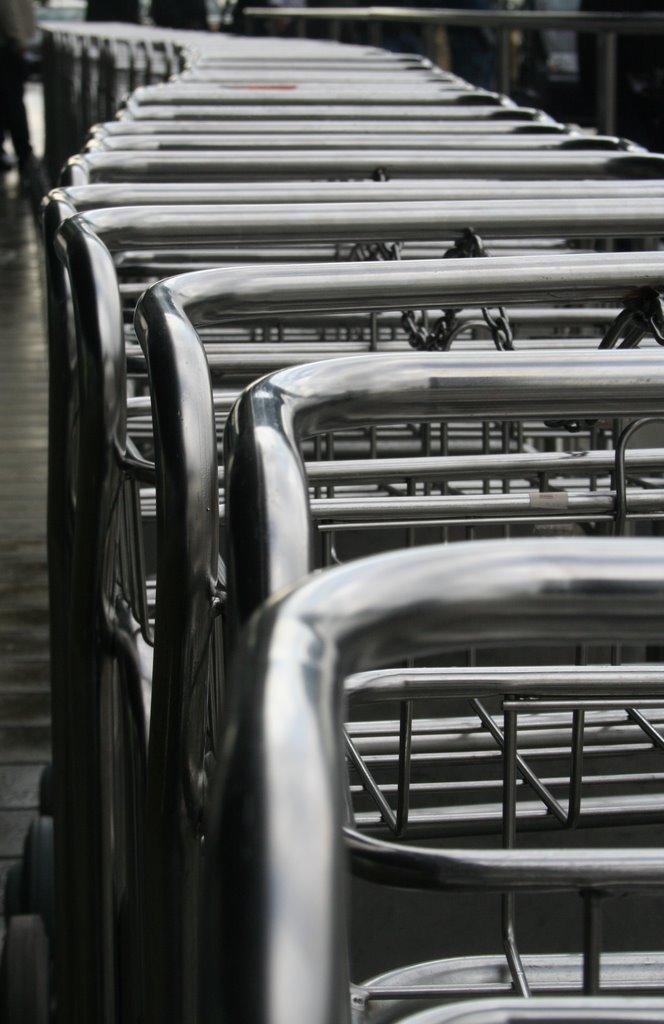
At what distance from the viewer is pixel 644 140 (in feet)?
15.6

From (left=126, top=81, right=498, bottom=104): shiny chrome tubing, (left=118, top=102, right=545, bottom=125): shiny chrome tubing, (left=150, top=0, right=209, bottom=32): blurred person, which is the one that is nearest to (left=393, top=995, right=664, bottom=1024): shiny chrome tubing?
(left=118, top=102, right=545, bottom=125): shiny chrome tubing

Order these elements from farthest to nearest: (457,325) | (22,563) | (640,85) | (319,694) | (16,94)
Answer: (16,94), (640,85), (22,563), (457,325), (319,694)

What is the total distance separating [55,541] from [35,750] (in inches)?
47.0

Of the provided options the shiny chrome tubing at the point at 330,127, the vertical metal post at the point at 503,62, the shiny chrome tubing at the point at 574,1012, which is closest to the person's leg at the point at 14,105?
the vertical metal post at the point at 503,62

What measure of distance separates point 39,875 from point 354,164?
877mm

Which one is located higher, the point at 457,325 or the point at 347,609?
the point at 347,609

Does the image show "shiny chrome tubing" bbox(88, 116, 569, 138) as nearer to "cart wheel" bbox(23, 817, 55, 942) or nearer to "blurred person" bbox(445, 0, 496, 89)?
"cart wheel" bbox(23, 817, 55, 942)

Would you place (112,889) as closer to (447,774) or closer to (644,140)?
(447,774)

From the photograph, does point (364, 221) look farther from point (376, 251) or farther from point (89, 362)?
point (376, 251)

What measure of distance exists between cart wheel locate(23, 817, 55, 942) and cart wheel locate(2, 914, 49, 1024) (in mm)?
109

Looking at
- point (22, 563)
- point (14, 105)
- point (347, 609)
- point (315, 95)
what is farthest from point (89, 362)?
point (14, 105)

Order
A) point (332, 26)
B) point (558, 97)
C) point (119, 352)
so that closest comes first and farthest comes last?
point (119, 352) < point (558, 97) < point (332, 26)

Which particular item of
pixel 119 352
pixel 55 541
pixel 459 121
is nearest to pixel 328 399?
pixel 119 352

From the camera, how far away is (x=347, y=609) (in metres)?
0.42
